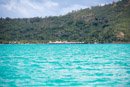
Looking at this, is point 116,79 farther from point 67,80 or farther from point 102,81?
point 67,80

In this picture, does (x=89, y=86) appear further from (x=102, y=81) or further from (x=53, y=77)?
(x=53, y=77)

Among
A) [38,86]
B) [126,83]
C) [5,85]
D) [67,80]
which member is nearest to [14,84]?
[5,85]

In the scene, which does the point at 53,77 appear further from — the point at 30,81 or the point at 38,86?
the point at 38,86

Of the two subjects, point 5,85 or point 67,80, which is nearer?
point 5,85

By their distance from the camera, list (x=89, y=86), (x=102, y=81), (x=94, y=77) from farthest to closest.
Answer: (x=94, y=77) < (x=102, y=81) < (x=89, y=86)

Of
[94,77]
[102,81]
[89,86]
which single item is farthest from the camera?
[94,77]

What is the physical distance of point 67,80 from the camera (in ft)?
Result: 93.6

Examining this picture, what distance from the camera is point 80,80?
28438 millimetres

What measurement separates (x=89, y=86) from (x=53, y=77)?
6.25m

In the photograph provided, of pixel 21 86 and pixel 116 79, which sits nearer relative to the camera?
pixel 21 86

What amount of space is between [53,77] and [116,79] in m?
6.34

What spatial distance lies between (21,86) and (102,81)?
24.2 feet

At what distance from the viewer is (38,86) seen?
83.8ft

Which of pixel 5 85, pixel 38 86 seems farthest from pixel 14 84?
pixel 38 86
